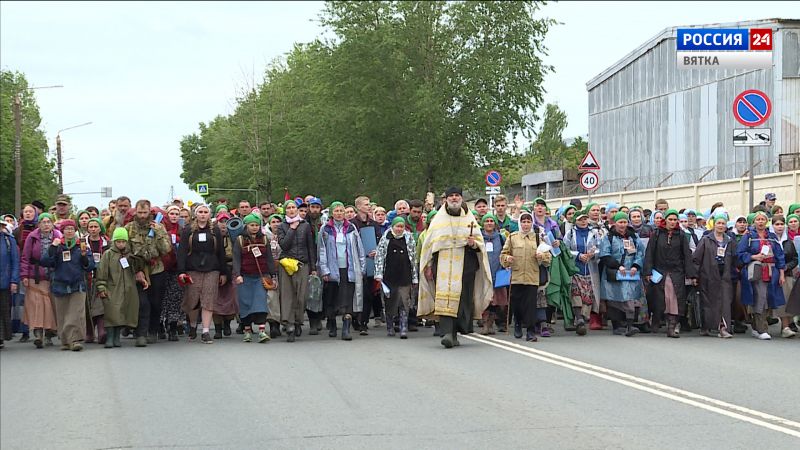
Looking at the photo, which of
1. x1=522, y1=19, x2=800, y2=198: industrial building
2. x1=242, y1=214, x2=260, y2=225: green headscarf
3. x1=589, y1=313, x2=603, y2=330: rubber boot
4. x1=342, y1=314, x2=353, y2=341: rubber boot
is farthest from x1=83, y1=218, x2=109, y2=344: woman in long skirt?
x1=522, y1=19, x2=800, y2=198: industrial building

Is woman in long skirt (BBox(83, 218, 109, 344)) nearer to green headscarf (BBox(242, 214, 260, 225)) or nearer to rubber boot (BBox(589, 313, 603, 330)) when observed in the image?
green headscarf (BBox(242, 214, 260, 225))

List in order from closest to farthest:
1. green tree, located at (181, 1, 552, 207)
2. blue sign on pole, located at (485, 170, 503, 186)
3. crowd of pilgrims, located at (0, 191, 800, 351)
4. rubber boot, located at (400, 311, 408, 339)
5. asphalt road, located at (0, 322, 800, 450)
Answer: asphalt road, located at (0, 322, 800, 450) → crowd of pilgrims, located at (0, 191, 800, 351) → rubber boot, located at (400, 311, 408, 339) → blue sign on pole, located at (485, 170, 503, 186) → green tree, located at (181, 1, 552, 207)

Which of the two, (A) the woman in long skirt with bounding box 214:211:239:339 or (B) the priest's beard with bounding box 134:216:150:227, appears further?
(A) the woman in long skirt with bounding box 214:211:239:339

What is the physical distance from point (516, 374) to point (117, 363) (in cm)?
490

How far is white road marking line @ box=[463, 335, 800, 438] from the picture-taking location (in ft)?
30.0

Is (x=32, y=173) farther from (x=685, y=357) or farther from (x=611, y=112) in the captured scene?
(x=685, y=357)

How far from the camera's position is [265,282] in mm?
15992

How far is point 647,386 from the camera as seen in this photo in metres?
11.1

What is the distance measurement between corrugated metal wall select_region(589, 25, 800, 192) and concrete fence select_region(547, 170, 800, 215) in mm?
5777

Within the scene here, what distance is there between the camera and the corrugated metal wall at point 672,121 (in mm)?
50500

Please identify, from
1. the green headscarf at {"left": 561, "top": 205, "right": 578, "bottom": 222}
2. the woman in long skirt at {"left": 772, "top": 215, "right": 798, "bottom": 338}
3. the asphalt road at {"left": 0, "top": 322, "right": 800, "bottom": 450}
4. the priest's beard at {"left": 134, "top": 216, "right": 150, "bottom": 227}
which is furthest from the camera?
the green headscarf at {"left": 561, "top": 205, "right": 578, "bottom": 222}

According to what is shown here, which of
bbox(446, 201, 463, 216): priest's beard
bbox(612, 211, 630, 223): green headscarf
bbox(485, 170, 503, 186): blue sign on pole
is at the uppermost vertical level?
bbox(485, 170, 503, 186): blue sign on pole

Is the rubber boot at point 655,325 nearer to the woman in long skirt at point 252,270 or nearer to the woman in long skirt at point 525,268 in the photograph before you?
the woman in long skirt at point 525,268

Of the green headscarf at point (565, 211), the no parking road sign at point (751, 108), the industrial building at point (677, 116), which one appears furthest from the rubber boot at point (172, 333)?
the industrial building at point (677, 116)
